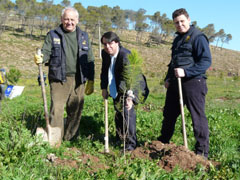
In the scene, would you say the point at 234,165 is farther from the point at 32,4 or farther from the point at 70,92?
the point at 32,4

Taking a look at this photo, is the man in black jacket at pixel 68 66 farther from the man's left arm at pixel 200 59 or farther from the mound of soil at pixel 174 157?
the man's left arm at pixel 200 59

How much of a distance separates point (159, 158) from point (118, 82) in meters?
1.26

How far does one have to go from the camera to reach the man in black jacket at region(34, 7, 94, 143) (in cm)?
372

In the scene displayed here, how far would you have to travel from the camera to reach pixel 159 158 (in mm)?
3256

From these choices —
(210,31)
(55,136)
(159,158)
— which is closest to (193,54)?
(159,158)

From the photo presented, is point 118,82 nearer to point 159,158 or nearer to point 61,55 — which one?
point 61,55

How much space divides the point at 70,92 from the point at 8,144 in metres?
1.40

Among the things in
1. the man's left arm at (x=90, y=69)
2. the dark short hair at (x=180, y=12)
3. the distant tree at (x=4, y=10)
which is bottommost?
the man's left arm at (x=90, y=69)

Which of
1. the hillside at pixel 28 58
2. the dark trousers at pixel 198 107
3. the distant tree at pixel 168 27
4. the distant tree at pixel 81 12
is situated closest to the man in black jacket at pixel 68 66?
the dark trousers at pixel 198 107

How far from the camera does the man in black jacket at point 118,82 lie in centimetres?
335

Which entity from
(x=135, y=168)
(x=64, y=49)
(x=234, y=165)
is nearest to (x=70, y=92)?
(x=64, y=49)

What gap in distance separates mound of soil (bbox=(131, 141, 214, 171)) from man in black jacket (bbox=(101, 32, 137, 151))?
0.43 metres

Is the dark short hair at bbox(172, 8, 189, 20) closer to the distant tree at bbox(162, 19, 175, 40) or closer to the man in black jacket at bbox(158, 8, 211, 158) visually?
the man in black jacket at bbox(158, 8, 211, 158)

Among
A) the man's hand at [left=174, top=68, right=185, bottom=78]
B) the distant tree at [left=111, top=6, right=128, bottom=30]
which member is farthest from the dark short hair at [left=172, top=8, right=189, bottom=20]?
the distant tree at [left=111, top=6, right=128, bottom=30]
